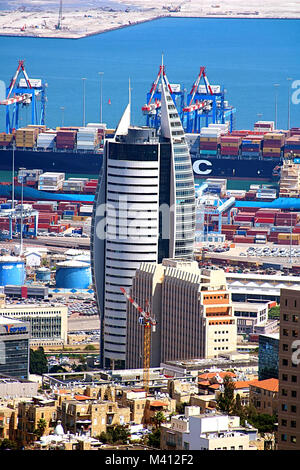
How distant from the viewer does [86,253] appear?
306ft

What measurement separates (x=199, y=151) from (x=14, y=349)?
72494mm

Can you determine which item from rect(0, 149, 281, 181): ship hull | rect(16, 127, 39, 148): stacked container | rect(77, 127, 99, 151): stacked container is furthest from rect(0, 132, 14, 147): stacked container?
rect(77, 127, 99, 151): stacked container

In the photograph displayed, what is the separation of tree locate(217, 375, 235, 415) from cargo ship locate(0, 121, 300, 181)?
78.9 metres

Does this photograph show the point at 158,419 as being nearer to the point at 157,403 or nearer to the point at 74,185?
the point at 157,403

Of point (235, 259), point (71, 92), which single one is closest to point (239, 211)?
point (235, 259)

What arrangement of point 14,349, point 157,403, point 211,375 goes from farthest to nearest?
point 14,349 → point 211,375 → point 157,403

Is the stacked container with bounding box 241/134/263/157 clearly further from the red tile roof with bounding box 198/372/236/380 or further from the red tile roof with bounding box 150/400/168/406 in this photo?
the red tile roof with bounding box 150/400/168/406

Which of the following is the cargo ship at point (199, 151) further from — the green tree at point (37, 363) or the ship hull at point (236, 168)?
the green tree at point (37, 363)

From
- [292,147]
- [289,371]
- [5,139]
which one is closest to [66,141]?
[5,139]

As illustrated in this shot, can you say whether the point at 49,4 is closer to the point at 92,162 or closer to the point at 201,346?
the point at 92,162

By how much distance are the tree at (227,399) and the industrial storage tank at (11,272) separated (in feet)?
125

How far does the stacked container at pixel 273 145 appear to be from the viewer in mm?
129375

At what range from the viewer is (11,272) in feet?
286

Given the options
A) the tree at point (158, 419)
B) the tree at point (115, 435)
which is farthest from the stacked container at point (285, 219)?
the tree at point (115, 435)
